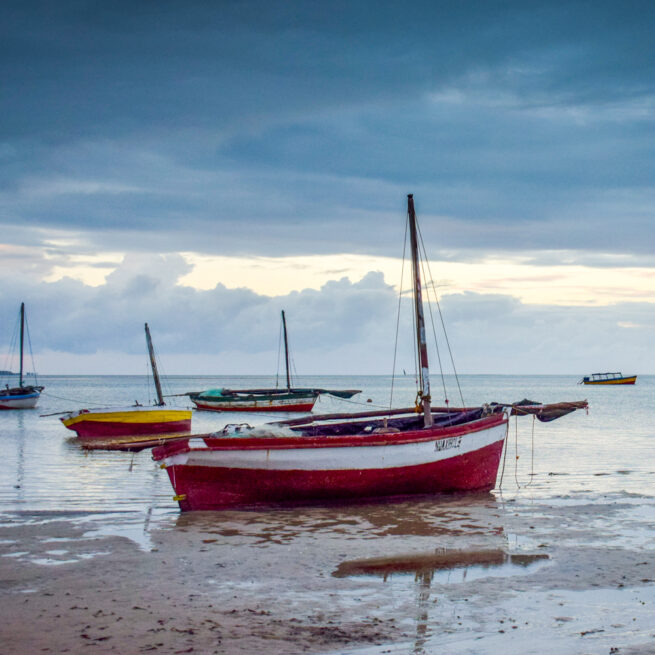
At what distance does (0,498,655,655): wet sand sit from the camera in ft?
25.8

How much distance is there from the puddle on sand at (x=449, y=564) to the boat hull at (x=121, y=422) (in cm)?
2795

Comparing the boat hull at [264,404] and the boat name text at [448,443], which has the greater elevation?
the boat name text at [448,443]

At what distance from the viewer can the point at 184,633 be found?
7.98m

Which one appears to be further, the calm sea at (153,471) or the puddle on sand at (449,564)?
the calm sea at (153,471)

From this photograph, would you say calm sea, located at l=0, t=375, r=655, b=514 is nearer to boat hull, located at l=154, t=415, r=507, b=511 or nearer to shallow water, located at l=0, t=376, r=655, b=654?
shallow water, located at l=0, t=376, r=655, b=654

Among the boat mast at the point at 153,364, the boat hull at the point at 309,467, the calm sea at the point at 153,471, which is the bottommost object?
the calm sea at the point at 153,471

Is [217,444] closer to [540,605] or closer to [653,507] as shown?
[540,605]

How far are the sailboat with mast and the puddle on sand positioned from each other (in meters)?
4.34

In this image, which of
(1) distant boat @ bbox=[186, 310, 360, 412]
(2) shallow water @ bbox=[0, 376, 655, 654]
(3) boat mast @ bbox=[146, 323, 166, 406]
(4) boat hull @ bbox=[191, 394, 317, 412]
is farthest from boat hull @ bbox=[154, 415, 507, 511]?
(4) boat hull @ bbox=[191, 394, 317, 412]

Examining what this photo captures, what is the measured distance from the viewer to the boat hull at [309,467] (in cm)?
1527

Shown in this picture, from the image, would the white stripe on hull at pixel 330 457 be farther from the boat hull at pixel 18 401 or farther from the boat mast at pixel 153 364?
the boat hull at pixel 18 401

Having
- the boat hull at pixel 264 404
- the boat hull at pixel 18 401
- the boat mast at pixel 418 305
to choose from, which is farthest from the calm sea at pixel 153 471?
the boat hull at pixel 18 401

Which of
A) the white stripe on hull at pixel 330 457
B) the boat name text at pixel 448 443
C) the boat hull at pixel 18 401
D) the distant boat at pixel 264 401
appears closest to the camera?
the white stripe on hull at pixel 330 457

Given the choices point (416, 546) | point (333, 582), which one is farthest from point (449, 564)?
point (333, 582)
